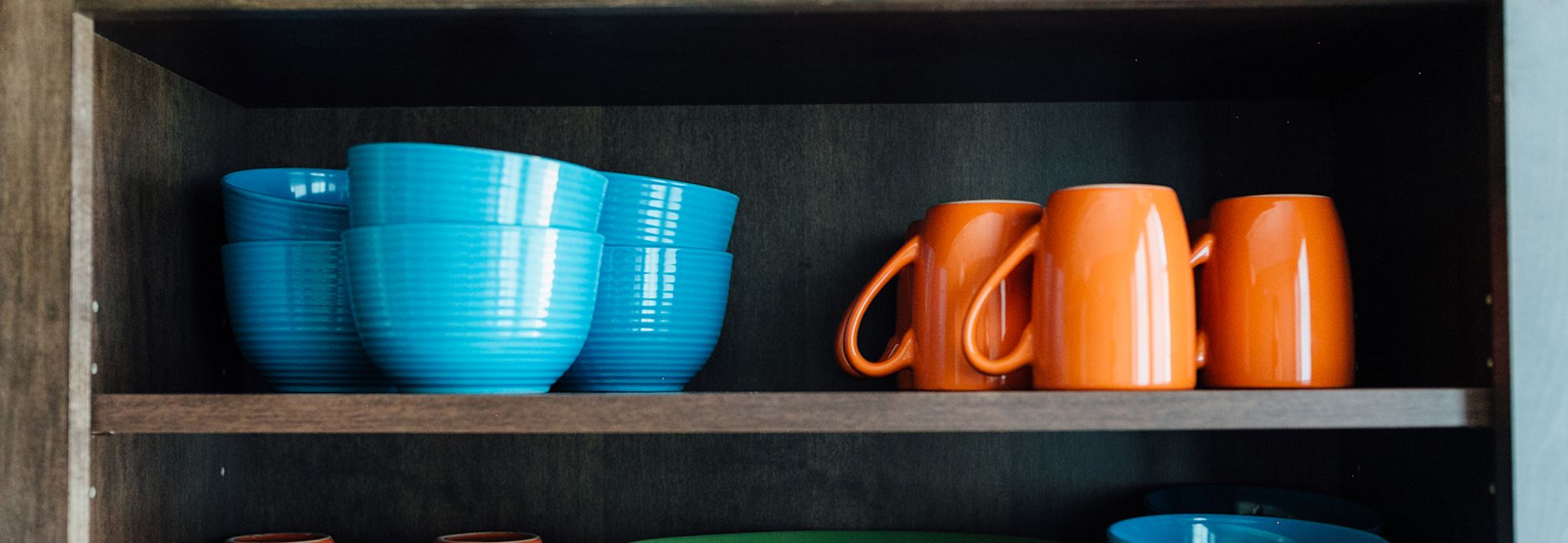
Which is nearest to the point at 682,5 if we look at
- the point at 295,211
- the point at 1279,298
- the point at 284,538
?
the point at 295,211

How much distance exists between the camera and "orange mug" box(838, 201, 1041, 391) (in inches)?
31.0

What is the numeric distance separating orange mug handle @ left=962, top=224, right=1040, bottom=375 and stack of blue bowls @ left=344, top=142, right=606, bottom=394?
0.27 metres

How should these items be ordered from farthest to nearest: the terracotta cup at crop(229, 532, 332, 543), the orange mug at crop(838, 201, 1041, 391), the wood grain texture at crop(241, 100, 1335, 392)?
the wood grain texture at crop(241, 100, 1335, 392), the terracotta cup at crop(229, 532, 332, 543), the orange mug at crop(838, 201, 1041, 391)

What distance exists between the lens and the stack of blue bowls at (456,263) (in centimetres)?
70

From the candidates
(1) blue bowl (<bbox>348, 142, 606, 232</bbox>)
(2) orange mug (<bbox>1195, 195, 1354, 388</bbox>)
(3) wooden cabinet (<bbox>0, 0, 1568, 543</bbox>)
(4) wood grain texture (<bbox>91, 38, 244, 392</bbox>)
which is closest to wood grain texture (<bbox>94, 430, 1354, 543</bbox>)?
(3) wooden cabinet (<bbox>0, 0, 1568, 543</bbox>)

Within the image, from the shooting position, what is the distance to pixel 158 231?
0.83 metres

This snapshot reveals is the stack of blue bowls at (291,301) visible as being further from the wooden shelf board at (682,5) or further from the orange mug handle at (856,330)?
the orange mug handle at (856,330)

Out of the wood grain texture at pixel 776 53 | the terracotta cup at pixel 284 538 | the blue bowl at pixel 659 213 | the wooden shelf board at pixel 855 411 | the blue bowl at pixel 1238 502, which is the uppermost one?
the wood grain texture at pixel 776 53

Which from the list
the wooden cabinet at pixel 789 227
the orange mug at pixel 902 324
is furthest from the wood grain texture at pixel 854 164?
the orange mug at pixel 902 324

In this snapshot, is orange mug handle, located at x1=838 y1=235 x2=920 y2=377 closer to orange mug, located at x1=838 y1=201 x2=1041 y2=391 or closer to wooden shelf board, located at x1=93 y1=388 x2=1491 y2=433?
orange mug, located at x1=838 y1=201 x2=1041 y2=391

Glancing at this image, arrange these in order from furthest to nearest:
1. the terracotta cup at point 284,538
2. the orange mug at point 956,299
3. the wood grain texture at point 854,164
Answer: the wood grain texture at point 854,164 < the terracotta cup at point 284,538 < the orange mug at point 956,299

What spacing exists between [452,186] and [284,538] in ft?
1.28

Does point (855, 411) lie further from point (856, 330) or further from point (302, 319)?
point (302, 319)

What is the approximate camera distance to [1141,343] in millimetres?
724
